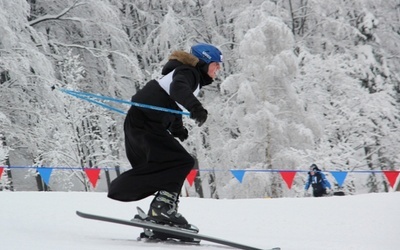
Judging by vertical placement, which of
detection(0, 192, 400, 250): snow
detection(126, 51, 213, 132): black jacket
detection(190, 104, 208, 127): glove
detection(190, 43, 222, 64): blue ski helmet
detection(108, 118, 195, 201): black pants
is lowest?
detection(0, 192, 400, 250): snow

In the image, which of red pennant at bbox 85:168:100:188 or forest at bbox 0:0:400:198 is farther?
forest at bbox 0:0:400:198

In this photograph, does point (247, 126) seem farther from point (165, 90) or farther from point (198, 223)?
point (165, 90)

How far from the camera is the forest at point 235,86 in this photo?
1680 cm

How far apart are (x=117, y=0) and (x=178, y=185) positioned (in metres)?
16.8

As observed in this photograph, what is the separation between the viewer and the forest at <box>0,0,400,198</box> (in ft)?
55.1

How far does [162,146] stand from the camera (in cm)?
466

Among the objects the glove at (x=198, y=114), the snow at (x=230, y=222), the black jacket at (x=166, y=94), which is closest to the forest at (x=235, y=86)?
the snow at (x=230, y=222)

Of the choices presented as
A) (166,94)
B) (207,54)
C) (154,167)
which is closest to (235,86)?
(207,54)

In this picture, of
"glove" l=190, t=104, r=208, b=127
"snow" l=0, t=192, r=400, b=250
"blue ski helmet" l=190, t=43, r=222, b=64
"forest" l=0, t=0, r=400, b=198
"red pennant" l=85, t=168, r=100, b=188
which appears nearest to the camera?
"glove" l=190, t=104, r=208, b=127

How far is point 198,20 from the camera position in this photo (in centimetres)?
2123

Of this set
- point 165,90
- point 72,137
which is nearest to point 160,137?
point 165,90

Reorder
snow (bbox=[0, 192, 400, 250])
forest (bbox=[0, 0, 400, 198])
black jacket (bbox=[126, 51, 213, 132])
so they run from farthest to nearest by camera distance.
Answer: forest (bbox=[0, 0, 400, 198]) < black jacket (bbox=[126, 51, 213, 132]) < snow (bbox=[0, 192, 400, 250])

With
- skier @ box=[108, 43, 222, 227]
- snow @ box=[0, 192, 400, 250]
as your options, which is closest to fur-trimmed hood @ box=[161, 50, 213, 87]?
skier @ box=[108, 43, 222, 227]

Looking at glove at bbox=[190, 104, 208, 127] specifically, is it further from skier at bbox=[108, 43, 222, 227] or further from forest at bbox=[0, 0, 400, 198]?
forest at bbox=[0, 0, 400, 198]
